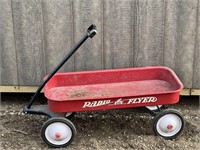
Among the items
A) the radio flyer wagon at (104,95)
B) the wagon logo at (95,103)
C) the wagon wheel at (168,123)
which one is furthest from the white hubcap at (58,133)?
the wagon wheel at (168,123)

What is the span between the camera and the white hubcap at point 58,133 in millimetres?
2374

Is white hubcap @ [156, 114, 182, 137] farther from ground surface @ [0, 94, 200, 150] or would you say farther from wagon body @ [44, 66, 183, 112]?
wagon body @ [44, 66, 183, 112]

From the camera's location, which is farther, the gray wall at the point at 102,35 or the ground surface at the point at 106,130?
the gray wall at the point at 102,35

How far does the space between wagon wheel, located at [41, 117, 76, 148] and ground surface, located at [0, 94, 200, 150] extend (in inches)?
2.0

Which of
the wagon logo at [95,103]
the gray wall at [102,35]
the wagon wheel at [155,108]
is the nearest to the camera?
the wagon logo at [95,103]

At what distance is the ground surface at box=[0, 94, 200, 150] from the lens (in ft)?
8.02

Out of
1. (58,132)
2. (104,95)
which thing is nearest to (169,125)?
(104,95)

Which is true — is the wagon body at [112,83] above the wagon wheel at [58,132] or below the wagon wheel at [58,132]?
above

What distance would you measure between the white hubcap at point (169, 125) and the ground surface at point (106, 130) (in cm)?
5

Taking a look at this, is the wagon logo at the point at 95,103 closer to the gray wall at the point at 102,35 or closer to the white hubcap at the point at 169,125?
the white hubcap at the point at 169,125

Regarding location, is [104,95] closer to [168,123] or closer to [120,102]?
[120,102]

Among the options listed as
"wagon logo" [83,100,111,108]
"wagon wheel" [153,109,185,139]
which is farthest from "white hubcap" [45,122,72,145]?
"wagon wheel" [153,109,185,139]

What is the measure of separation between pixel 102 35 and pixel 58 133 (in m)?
0.74

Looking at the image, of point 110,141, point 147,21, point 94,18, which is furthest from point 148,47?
point 110,141
